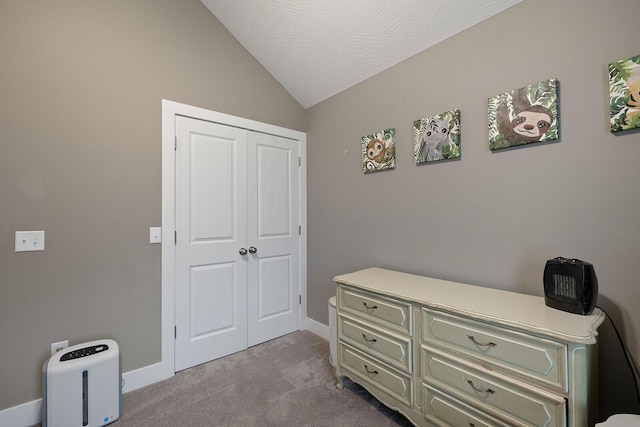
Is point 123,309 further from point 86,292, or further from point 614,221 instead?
point 614,221

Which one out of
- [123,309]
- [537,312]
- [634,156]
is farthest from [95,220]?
[634,156]

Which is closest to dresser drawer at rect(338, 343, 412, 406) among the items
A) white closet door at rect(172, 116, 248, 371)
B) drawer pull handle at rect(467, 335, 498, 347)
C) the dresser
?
the dresser

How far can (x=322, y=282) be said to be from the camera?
2.78m

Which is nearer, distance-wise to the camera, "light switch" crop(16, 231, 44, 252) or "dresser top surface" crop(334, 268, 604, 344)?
"dresser top surface" crop(334, 268, 604, 344)

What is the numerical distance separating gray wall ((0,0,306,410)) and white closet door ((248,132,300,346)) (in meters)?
0.75

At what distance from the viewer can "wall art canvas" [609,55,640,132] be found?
1.16m

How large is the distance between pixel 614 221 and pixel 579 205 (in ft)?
0.46

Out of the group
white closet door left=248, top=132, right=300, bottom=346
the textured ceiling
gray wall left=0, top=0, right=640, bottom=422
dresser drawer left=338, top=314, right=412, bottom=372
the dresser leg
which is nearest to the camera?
gray wall left=0, top=0, right=640, bottom=422

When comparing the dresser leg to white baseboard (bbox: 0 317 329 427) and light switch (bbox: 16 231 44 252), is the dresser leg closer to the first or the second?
white baseboard (bbox: 0 317 329 427)

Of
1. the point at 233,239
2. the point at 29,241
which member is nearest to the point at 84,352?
the point at 29,241

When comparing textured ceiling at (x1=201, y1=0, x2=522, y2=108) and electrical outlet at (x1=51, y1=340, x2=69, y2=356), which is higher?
textured ceiling at (x1=201, y1=0, x2=522, y2=108)

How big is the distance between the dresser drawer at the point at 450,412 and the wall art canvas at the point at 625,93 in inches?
57.0

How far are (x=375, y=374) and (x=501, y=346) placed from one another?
2.65 ft

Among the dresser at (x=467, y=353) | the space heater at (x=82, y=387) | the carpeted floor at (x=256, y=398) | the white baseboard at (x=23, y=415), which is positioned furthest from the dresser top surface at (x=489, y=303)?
the white baseboard at (x=23, y=415)
